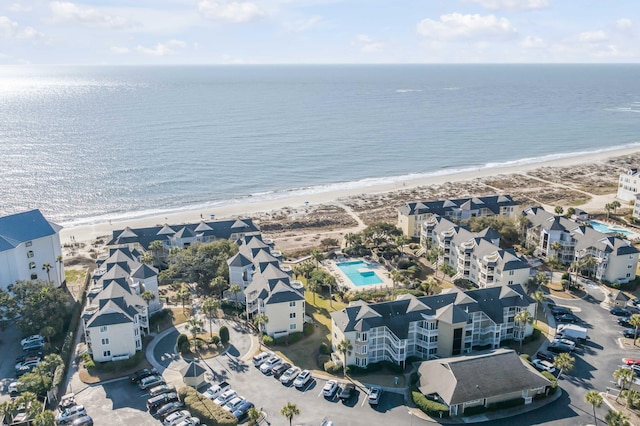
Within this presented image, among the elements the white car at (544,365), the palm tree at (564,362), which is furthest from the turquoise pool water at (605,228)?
the palm tree at (564,362)

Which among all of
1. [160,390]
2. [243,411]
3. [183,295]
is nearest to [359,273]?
[183,295]

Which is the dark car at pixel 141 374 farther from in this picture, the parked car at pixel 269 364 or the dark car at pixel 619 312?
the dark car at pixel 619 312

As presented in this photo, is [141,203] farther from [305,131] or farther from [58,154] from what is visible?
[305,131]

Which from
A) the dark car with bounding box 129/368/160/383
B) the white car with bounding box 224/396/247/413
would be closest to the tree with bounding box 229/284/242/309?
the dark car with bounding box 129/368/160/383

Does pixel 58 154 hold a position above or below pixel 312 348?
above

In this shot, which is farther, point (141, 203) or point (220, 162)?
point (220, 162)

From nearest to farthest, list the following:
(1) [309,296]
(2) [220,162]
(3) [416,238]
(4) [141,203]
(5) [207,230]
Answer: (1) [309,296]
(5) [207,230]
(3) [416,238]
(4) [141,203]
(2) [220,162]

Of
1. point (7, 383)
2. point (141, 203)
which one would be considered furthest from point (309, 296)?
point (141, 203)

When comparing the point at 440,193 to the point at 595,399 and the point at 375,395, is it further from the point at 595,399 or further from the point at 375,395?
the point at 595,399
